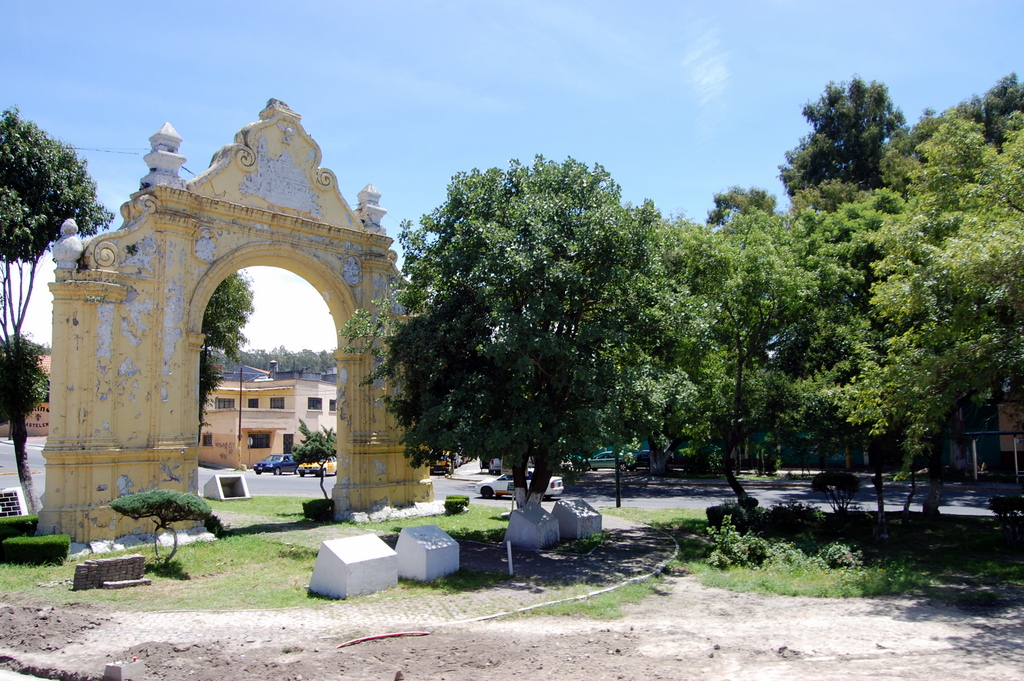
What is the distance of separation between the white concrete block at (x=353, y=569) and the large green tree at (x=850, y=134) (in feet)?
104

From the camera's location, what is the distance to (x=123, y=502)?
1165 centimetres

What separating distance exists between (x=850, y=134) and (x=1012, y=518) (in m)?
27.1

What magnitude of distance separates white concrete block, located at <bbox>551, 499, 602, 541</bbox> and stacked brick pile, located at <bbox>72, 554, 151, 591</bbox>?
807cm

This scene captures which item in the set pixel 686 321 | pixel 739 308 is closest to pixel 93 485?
pixel 686 321

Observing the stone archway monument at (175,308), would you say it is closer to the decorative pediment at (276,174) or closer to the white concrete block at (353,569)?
the decorative pediment at (276,174)

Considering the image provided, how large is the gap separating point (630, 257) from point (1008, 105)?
29301 millimetres

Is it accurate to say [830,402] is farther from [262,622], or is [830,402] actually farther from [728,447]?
[262,622]

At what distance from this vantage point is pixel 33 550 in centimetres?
1223

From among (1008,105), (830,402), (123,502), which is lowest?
(123,502)

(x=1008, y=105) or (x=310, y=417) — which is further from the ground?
(x=1008, y=105)

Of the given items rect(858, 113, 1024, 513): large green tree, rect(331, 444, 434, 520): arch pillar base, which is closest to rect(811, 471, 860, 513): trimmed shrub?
rect(858, 113, 1024, 513): large green tree

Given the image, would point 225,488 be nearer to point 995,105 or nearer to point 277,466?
point 277,466

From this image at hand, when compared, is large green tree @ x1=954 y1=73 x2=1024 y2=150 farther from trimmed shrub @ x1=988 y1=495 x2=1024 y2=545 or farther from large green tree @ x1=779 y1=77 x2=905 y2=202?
trimmed shrub @ x1=988 y1=495 x2=1024 y2=545

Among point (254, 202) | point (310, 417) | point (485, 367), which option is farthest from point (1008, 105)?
point (310, 417)
